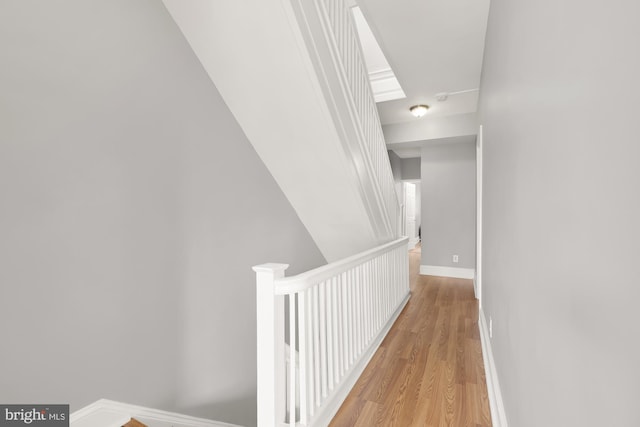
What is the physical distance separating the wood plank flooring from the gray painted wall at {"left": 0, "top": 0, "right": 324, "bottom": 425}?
1.15 metres

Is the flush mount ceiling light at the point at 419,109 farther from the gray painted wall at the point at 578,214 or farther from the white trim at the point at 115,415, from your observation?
the white trim at the point at 115,415

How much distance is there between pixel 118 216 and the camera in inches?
67.1

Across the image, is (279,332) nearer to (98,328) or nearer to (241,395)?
(98,328)

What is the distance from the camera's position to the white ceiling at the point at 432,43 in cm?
243

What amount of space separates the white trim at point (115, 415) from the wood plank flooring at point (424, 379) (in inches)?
42.5

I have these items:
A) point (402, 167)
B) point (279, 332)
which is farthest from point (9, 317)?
point (402, 167)

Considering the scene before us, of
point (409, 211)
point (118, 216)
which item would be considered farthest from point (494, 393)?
point (409, 211)

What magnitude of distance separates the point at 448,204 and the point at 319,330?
4.28m

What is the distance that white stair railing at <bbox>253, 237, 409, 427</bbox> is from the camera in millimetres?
1416

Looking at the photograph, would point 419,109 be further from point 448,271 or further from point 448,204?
point 448,271

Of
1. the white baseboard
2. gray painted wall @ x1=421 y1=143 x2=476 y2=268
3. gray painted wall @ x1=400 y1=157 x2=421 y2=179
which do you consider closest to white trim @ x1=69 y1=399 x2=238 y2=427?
the white baseboard

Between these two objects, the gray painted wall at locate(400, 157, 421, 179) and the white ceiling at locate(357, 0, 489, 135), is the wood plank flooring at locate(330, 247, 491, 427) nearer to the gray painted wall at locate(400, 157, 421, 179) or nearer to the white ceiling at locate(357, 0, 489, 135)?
the white ceiling at locate(357, 0, 489, 135)

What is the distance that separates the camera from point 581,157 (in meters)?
0.58

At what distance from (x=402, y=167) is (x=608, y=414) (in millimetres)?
7921
